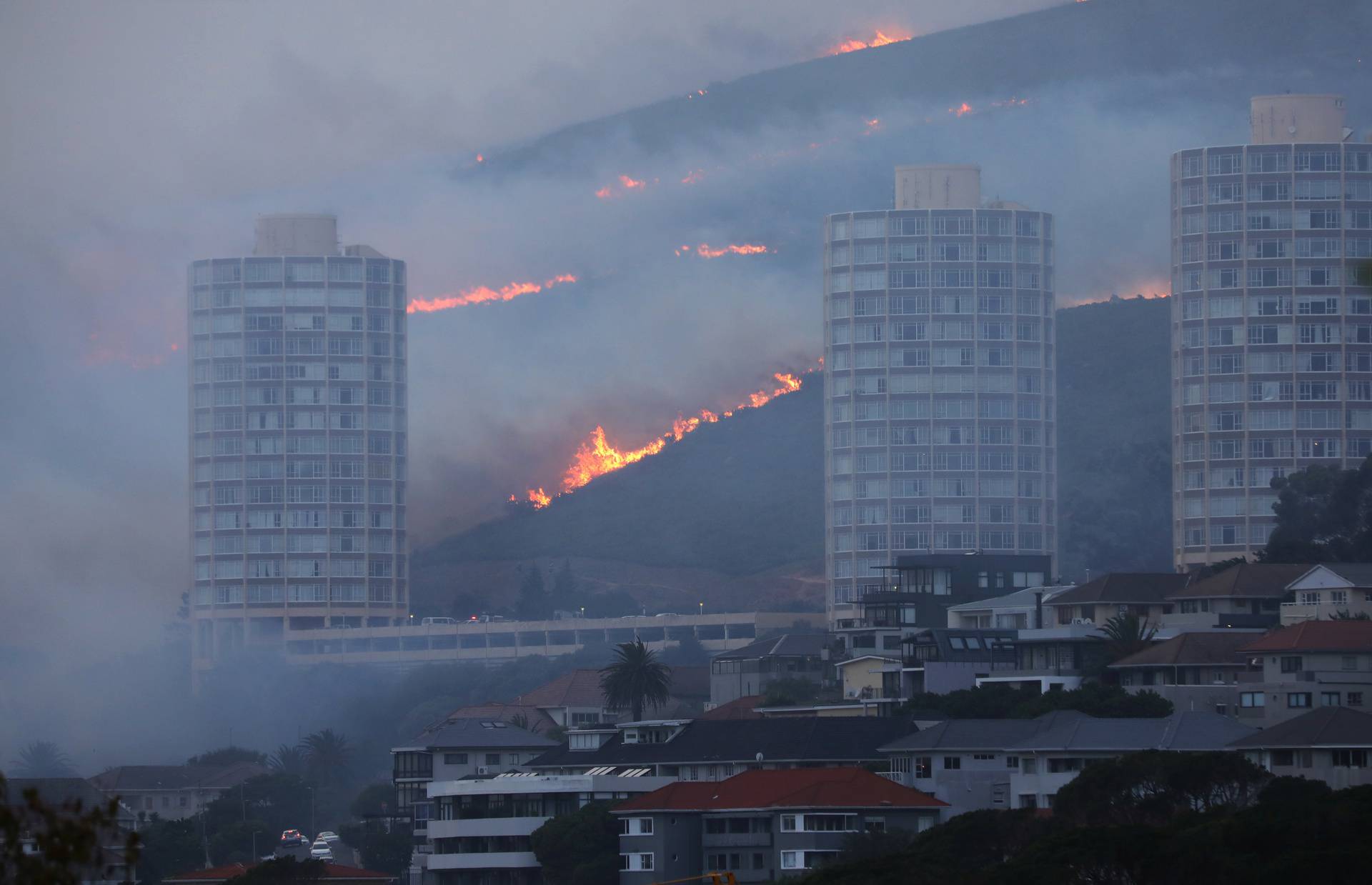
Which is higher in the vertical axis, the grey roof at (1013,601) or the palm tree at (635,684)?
the grey roof at (1013,601)

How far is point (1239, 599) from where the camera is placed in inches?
5940

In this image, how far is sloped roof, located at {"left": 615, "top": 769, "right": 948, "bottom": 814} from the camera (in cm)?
11950

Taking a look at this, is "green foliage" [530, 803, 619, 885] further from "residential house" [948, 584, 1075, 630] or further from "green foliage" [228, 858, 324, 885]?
"residential house" [948, 584, 1075, 630]

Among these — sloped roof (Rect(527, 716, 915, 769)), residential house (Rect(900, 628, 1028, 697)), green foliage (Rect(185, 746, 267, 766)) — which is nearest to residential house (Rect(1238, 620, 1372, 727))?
sloped roof (Rect(527, 716, 915, 769))

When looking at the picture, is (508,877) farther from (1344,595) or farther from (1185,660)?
(1344,595)

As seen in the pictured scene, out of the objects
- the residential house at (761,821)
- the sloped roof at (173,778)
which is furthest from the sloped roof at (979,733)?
the sloped roof at (173,778)

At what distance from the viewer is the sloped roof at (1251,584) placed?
151 metres

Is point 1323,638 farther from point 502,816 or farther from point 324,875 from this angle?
point 324,875

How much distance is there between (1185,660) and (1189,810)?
124ft

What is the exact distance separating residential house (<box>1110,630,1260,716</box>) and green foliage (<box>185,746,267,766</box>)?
2964 inches

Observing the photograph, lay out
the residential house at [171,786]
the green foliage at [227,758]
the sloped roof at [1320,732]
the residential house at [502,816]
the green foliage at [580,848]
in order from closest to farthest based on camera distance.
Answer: the sloped roof at [1320,732] < the green foliage at [580,848] < the residential house at [502,816] < the residential house at [171,786] < the green foliage at [227,758]

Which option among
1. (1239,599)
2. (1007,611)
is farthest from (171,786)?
(1239,599)

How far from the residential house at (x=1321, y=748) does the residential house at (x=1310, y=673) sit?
1076 centimetres

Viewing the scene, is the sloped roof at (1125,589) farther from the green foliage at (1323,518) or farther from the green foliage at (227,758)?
the green foliage at (227,758)
